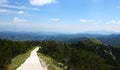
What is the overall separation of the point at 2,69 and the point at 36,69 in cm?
833

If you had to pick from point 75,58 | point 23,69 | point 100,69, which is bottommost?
point 100,69

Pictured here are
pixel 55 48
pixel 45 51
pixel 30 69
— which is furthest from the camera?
pixel 55 48

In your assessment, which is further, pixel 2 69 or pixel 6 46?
pixel 6 46

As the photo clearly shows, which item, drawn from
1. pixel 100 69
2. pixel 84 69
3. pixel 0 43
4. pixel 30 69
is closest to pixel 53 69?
pixel 30 69

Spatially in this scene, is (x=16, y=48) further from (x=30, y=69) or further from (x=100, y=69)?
(x=30, y=69)

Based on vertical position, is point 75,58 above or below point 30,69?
below

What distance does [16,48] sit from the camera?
96312mm

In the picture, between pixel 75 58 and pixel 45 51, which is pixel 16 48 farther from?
pixel 75 58

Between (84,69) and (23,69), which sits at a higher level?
(23,69)

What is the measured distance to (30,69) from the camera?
3800cm

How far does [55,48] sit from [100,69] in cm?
2643

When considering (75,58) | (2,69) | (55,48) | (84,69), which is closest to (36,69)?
(2,69)

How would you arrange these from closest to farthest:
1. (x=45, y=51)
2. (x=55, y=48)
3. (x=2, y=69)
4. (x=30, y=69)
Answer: (x=30, y=69) < (x=2, y=69) < (x=45, y=51) < (x=55, y=48)

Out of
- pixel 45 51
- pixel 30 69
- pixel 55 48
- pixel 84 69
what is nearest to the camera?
pixel 30 69
